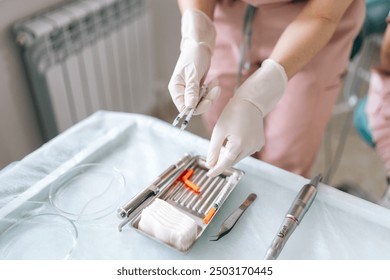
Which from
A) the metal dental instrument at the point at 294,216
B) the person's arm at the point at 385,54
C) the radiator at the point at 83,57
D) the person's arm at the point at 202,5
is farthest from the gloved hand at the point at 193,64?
the radiator at the point at 83,57

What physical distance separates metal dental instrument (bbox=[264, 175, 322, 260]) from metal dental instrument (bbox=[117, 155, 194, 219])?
24 centimetres

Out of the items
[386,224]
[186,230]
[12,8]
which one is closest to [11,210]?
[186,230]

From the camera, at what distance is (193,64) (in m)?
0.79

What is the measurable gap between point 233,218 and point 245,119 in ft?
0.63

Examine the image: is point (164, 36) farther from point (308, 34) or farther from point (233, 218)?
point (233, 218)

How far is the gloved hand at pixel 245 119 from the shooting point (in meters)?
0.69

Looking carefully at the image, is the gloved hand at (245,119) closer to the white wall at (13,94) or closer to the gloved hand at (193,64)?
the gloved hand at (193,64)

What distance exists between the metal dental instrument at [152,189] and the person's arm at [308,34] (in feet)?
1.01

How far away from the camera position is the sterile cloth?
24.9 inches

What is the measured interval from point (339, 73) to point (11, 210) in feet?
2.92

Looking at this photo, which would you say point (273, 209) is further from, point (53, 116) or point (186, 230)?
point (53, 116)

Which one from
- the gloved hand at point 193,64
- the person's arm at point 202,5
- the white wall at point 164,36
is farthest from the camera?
the white wall at point 164,36

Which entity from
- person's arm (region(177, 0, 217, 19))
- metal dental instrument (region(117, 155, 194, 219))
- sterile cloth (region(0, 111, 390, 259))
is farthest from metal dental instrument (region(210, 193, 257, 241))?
person's arm (region(177, 0, 217, 19))

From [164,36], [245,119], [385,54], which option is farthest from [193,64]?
[164,36]
